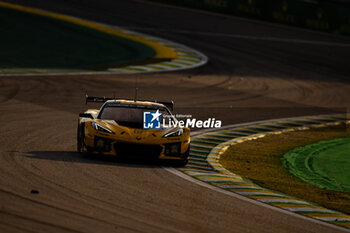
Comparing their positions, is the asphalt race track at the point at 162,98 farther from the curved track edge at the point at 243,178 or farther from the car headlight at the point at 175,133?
the car headlight at the point at 175,133

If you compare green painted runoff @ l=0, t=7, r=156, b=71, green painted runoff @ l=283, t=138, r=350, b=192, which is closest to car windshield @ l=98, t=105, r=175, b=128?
green painted runoff @ l=283, t=138, r=350, b=192

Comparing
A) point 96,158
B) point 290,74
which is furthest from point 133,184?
point 290,74

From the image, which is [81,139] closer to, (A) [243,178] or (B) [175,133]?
(B) [175,133]

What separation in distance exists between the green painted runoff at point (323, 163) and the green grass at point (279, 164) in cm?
24

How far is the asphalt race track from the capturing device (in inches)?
368

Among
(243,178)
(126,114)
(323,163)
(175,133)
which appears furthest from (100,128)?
(323,163)

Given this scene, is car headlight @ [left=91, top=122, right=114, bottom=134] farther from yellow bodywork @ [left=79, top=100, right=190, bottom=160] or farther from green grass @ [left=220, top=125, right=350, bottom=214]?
green grass @ [left=220, top=125, right=350, bottom=214]

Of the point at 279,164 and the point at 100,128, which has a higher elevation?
the point at 100,128

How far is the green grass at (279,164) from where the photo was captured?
40.2 ft

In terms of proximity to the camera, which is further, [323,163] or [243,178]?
[323,163]

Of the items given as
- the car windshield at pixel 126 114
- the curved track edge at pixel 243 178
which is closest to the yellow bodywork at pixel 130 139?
the car windshield at pixel 126 114

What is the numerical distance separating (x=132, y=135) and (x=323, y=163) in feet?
15.4

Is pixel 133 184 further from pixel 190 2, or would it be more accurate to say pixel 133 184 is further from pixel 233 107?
pixel 190 2

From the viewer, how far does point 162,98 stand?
23.2 metres
